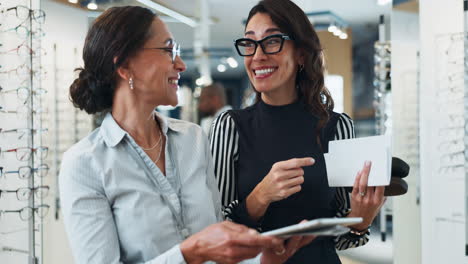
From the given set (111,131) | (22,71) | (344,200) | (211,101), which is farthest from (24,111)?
(211,101)

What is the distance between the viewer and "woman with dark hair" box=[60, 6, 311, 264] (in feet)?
3.80

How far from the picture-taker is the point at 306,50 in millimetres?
1632

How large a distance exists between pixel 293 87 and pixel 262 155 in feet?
0.95

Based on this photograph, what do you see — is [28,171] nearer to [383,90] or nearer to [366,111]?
[383,90]

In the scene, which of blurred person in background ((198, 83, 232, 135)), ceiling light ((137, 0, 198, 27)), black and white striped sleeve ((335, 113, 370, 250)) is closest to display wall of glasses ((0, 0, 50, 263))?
ceiling light ((137, 0, 198, 27))

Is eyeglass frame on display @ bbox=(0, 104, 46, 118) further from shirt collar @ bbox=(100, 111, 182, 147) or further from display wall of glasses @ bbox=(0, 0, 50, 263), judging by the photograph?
shirt collar @ bbox=(100, 111, 182, 147)

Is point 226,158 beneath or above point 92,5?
beneath

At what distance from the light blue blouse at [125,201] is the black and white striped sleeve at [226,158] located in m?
0.19

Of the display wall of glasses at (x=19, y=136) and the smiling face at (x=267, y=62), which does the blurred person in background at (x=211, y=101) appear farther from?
the smiling face at (x=267, y=62)

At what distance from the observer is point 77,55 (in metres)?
3.15

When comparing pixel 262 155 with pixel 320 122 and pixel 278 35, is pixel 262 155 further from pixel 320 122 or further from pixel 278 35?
pixel 278 35

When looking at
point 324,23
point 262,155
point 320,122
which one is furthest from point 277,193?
point 324,23

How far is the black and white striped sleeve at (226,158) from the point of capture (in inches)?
60.6

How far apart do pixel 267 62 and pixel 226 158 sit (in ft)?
1.13
